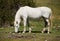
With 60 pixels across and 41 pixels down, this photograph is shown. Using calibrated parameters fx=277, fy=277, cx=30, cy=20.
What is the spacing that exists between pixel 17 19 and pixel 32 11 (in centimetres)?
105

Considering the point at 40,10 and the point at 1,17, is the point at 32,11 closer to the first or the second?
the point at 40,10

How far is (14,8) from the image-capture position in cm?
2189

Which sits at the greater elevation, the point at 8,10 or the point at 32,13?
the point at 8,10

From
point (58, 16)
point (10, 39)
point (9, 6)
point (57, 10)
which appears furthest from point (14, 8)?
point (10, 39)

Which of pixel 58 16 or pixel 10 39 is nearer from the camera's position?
pixel 10 39

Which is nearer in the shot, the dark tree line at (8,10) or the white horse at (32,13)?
the white horse at (32,13)

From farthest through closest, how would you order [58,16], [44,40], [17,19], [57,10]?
1. [57,10]
2. [58,16]
3. [17,19]
4. [44,40]

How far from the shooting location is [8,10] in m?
21.5

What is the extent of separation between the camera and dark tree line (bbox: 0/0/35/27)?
827 inches

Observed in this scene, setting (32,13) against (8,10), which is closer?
(32,13)

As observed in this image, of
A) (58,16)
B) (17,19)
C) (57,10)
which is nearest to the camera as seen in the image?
(17,19)

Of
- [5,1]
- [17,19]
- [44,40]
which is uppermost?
[5,1]

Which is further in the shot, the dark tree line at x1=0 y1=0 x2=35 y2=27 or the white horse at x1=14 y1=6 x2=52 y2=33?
the dark tree line at x1=0 y1=0 x2=35 y2=27

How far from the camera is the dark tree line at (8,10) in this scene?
2100 centimetres
